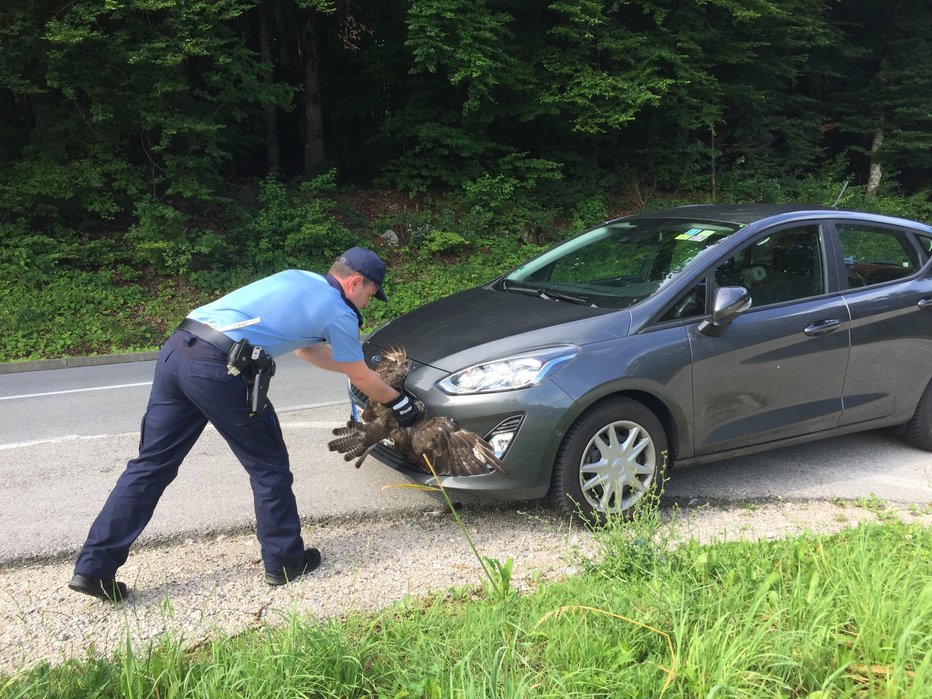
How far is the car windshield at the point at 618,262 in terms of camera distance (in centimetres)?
427

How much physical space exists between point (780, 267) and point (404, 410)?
8.37 feet

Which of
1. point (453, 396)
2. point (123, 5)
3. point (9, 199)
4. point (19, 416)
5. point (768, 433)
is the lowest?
point (19, 416)

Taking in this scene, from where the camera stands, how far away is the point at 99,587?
122 inches

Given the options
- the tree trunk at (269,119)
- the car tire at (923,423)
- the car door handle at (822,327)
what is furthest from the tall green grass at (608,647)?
the tree trunk at (269,119)

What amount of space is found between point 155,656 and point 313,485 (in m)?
2.18

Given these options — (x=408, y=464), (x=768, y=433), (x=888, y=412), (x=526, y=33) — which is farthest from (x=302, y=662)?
(x=526, y=33)

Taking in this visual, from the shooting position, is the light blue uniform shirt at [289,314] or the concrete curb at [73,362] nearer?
the light blue uniform shirt at [289,314]

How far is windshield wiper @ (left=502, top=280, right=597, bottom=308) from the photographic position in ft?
14.0

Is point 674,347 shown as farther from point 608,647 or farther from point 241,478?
point 241,478

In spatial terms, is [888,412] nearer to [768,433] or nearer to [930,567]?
[768,433]

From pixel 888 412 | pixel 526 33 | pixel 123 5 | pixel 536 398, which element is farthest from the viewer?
pixel 526 33

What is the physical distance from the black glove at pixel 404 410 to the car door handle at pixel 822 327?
2.43 meters

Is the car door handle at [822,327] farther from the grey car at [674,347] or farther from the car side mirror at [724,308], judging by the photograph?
the car side mirror at [724,308]

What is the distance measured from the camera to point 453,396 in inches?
144
